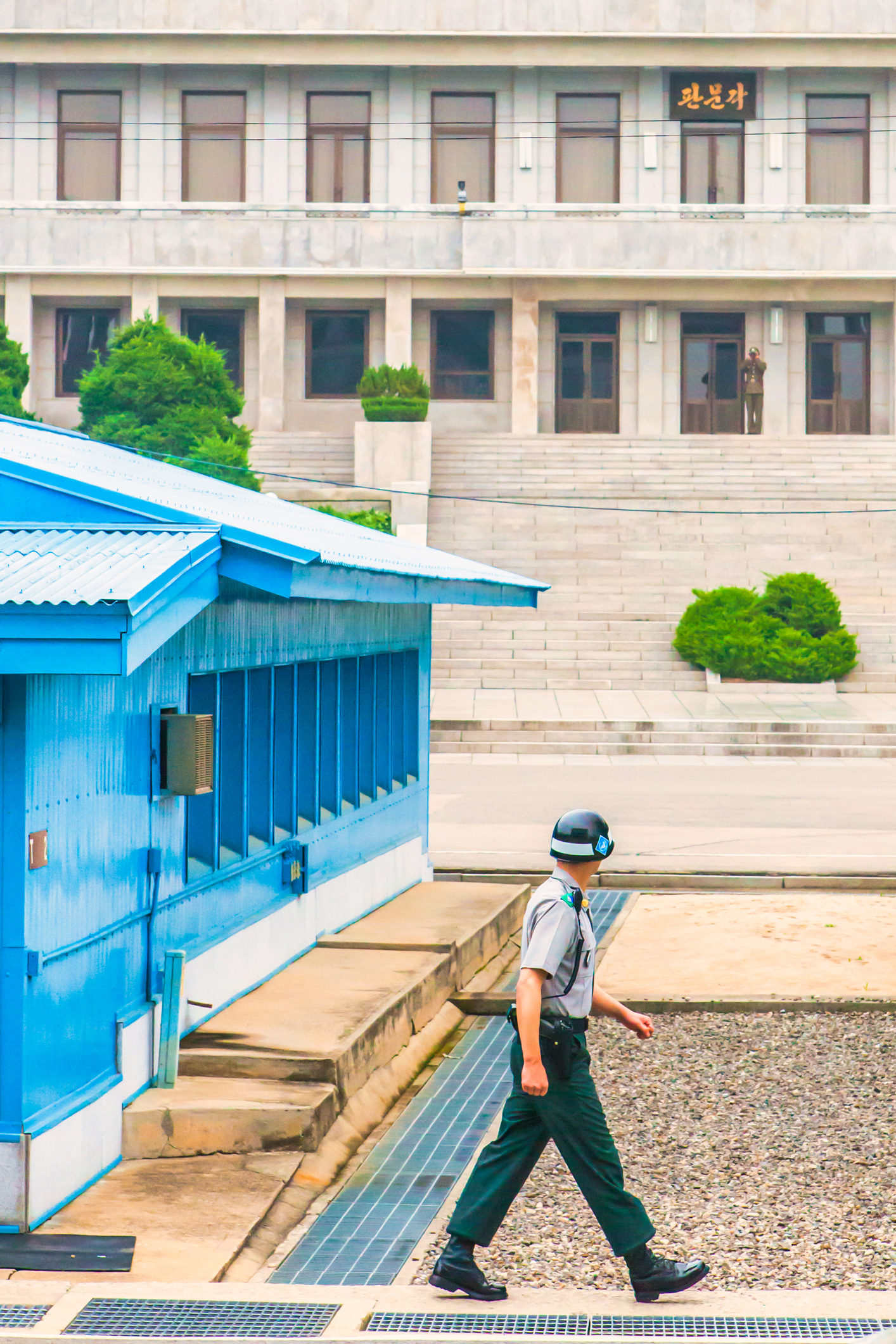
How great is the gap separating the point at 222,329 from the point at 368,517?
768 inches

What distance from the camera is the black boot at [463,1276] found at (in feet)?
17.6

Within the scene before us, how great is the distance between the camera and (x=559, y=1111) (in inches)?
211

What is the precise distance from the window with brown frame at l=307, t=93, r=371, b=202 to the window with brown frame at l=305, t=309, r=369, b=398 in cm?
374

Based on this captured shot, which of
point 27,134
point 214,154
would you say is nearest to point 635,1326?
point 214,154

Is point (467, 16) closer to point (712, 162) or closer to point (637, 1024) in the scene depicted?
point (712, 162)

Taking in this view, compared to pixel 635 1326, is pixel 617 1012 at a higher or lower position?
higher

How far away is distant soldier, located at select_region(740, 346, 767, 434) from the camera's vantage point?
149 ft

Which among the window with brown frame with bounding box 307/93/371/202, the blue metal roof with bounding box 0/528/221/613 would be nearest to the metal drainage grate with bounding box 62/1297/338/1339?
the blue metal roof with bounding box 0/528/221/613

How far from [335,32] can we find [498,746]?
96.7 feet

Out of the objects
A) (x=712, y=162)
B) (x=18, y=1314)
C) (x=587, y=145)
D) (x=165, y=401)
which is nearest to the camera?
(x=18, y=1314)

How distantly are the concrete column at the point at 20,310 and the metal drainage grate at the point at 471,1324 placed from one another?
45.2 metres

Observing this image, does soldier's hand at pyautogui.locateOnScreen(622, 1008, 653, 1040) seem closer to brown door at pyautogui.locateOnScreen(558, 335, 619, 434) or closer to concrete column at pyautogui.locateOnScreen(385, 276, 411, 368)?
concrete column at pyautogui.locateOnScreen(385, 276, 411, 368)

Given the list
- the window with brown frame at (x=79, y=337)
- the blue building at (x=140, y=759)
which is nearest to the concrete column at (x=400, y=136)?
the window with brown frame at (x=79, y=337)

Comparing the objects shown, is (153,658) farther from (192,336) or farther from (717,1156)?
(192,336)
